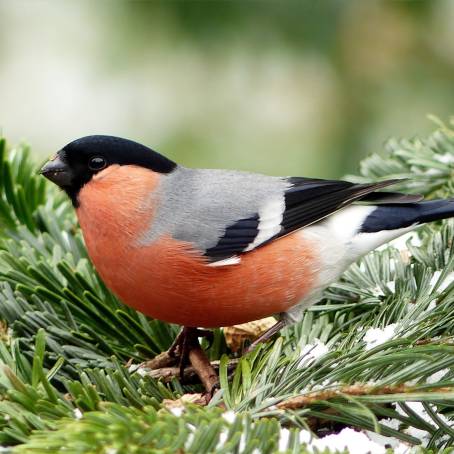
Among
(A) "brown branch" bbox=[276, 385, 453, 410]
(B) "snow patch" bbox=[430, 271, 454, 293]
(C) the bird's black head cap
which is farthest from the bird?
(A) "brown branch" bbox=[276, 385, 453, 410]

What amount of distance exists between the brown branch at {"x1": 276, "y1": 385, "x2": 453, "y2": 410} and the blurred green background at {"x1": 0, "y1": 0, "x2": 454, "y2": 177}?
2.15 meters

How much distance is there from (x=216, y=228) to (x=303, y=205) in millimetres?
319

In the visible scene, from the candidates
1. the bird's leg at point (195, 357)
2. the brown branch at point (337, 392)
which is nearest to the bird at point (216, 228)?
the bird's leg at point (195, 357)

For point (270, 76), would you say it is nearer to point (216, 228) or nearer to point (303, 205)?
point (303, 205)

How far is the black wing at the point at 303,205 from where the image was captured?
210 cm

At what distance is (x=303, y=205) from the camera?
7.53 feet

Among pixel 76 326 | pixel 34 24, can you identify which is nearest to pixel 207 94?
pixel 34 24

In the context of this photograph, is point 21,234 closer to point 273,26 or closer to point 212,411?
point 212,411

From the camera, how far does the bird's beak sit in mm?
2094

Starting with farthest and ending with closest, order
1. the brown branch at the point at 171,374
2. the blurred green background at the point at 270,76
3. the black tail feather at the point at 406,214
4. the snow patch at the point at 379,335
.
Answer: the blurred green background at the point at 270,76 < the black tail feather at the point at 406,214 < the brown branch at the point at 171,374 < the snow patch at the point at 379,335

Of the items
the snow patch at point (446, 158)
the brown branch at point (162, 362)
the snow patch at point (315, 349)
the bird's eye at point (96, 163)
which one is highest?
the snow patch at point (446, 158)

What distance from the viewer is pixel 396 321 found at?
154 cm

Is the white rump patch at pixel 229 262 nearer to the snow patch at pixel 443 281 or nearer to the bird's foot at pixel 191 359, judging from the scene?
the bird's foot at pixel 191 359

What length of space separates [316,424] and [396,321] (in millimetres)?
371
